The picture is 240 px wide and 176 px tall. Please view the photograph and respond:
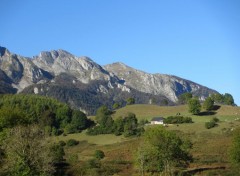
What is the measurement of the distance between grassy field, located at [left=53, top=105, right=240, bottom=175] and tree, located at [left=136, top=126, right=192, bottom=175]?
12.7 feet

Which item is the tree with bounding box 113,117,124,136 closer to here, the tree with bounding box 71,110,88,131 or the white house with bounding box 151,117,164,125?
the white house with bounding box 151,117,164,125

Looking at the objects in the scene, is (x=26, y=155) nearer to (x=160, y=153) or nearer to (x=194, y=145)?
(x=160, y=153)

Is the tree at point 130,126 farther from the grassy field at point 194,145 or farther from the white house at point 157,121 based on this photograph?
the white house at point 157,121

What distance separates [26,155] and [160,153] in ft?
92.6

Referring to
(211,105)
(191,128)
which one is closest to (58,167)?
(191,128)

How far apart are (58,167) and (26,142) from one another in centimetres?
2641

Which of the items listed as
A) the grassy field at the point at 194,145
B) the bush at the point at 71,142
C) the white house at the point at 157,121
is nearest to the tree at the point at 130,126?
the grassy field at the point at 194,145

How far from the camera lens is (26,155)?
5328 centimetres

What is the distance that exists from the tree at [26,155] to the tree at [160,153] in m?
22.4

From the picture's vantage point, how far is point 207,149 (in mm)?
112000

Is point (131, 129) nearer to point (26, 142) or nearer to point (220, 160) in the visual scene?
point (220, 160)

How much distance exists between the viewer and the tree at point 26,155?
170ft

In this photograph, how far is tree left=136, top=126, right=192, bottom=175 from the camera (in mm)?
73000

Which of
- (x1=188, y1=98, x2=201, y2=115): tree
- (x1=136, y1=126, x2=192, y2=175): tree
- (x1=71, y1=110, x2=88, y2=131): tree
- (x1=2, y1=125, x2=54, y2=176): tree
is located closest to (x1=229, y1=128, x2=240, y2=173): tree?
(x1=136, y1=126, x2=192, y2=175): tree
